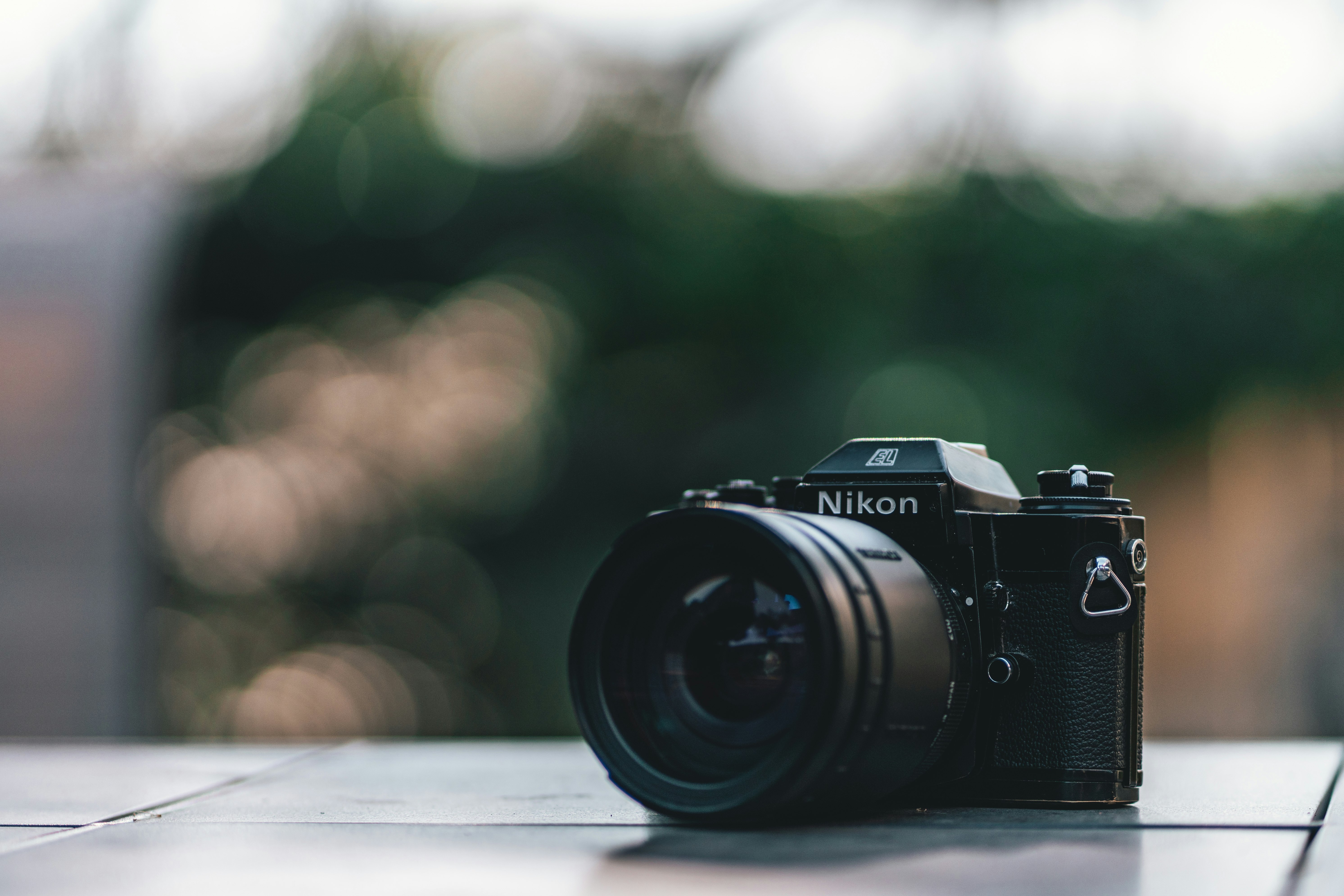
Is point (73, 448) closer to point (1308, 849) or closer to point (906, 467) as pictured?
point (906, 467)

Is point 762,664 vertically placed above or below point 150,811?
above

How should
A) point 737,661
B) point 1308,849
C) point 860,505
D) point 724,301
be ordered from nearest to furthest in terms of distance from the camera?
point 1308,849 → point 737,661 → point 860,505 → point 724,301

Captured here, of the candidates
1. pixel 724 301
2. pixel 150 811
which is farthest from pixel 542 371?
pixel 150 811

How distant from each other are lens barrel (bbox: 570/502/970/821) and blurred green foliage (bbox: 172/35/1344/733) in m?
2.22

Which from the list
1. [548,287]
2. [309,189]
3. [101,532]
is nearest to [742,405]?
[548,287]

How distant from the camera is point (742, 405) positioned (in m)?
3.27

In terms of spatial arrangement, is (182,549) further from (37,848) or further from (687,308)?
(37,848)

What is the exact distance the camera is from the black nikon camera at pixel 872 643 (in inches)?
33.6

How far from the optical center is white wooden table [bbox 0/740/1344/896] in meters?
0.73

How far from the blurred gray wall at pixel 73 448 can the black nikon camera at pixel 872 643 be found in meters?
2.41

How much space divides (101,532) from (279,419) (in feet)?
1.50

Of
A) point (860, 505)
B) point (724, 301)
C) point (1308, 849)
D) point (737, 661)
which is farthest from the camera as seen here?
point (724, 301)

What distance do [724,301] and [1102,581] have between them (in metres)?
2.38

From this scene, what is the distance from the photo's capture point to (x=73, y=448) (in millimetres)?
3143
